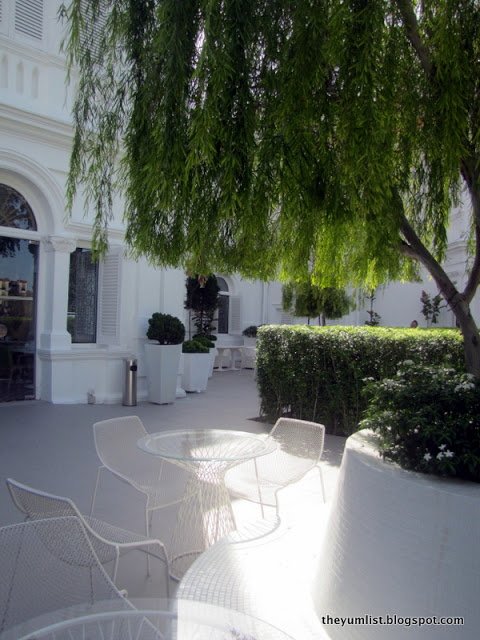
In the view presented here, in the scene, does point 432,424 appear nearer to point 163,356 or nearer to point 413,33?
point 413,33

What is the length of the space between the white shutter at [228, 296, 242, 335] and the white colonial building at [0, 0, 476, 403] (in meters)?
8.45

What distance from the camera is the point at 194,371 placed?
12.2 m

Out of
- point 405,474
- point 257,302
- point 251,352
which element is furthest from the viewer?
point 257,302

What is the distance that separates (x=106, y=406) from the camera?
385 inches

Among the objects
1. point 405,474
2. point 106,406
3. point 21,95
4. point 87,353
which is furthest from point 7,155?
point 405,474

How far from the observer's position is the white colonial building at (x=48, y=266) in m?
8.95

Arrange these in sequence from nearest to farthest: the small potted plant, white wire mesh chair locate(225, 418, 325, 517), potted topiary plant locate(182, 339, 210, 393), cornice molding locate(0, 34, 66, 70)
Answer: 1. white wire mesh chair locate(225, 418, 325, 517)
2. cornice molding locate(0, 34, 66, 70)
3. potted topiary plant locate(182, 339, 210, 393)
4. the small potted plant

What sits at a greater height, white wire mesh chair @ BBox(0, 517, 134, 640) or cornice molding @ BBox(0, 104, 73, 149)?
cornice molding @ BBox(0, 104, 73, 149)

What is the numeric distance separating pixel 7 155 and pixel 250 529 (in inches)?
304

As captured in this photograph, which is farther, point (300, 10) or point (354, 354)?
point (354, 354)

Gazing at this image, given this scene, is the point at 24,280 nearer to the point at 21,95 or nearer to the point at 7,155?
the point at 7,155

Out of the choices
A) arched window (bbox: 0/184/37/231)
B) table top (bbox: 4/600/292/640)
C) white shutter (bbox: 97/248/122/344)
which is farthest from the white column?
table top (bbox: 4/600/292/640)

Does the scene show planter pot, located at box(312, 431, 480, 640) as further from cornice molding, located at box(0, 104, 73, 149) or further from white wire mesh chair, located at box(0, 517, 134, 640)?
cornice molding, located at box(0, 104, 73, 149)

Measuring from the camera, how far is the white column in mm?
9500
